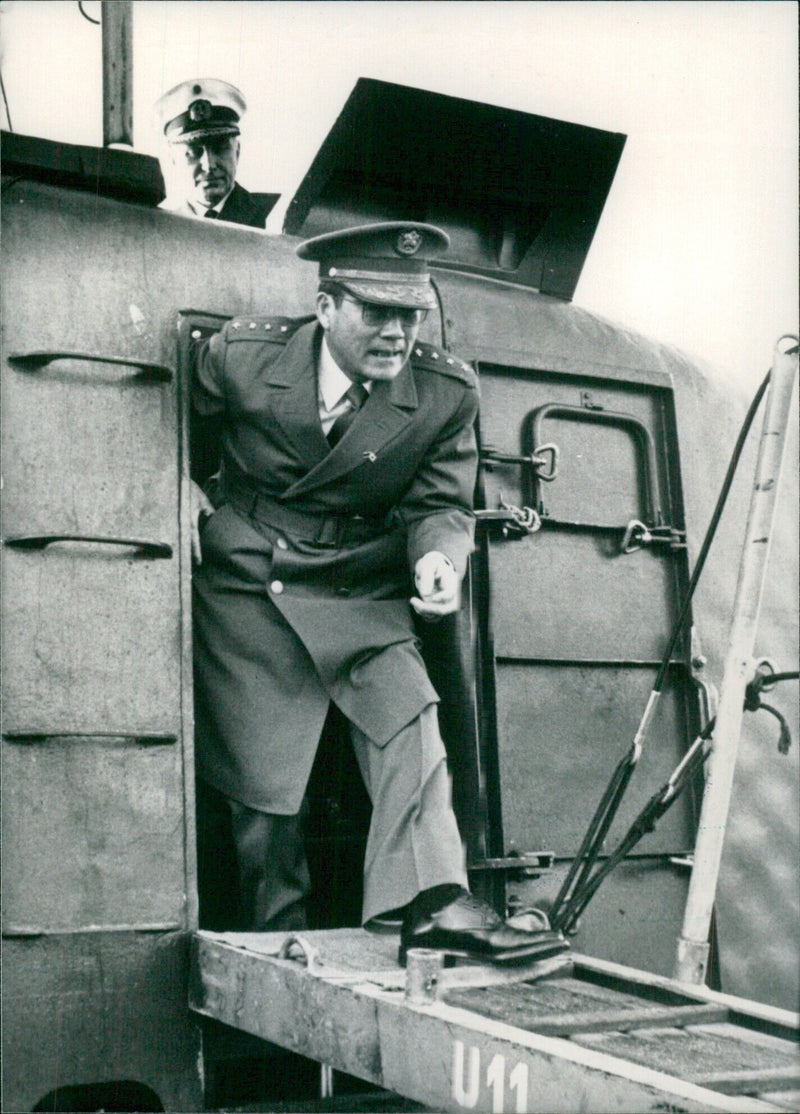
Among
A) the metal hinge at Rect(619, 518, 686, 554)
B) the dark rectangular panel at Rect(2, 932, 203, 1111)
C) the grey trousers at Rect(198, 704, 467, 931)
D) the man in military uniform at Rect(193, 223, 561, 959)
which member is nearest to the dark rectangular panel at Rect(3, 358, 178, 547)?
the man in military uniform at Rect(193, 223, 561, 959)

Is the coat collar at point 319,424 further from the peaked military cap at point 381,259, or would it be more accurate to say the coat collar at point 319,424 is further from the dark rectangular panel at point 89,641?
the dark rectangular panel at point 89,641

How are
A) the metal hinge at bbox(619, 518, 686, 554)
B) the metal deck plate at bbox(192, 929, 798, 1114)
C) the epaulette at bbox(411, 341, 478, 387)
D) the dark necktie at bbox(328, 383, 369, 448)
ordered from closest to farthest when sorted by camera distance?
the metal deck plate at bbox(192, 929, 798, 1114)
the dark necktie at bbox(328, 383, 369, 448)
the epaulette at bbox(411, 341, 478, 387)
the metal hinge at bbox(619, 518, 686, 554)

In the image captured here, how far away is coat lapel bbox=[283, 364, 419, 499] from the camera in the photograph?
378 cm

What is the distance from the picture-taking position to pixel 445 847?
334cm

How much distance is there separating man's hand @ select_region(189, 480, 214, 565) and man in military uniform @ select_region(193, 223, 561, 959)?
1cm

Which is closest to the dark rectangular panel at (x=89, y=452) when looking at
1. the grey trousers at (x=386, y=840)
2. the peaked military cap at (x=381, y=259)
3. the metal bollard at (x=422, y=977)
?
the peaked military cap at (x=381, y=259)

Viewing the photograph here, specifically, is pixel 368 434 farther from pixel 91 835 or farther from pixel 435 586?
pixel 91 835

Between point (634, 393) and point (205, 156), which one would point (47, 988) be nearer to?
point (634, 393)

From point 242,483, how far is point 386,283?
2.17 ft

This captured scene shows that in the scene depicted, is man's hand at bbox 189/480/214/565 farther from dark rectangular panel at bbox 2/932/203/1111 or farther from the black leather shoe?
the black leather shoe

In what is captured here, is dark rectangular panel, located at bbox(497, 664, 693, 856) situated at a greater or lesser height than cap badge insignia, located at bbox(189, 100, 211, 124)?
lesser

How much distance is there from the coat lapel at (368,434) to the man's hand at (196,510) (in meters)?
0.22

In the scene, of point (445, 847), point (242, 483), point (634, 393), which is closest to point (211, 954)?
point (445, 847)

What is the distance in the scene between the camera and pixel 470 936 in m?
3.29
